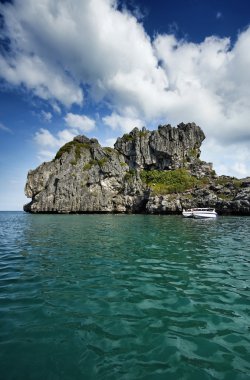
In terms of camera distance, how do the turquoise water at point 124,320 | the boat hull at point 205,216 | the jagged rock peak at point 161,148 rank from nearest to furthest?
the turquoise water at point 124,320, the boat hull at point 205,216, the jagged rock peak at point 161,148

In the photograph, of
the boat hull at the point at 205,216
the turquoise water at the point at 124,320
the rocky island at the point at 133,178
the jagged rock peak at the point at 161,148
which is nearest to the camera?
the turquoise water at the point at 124,320

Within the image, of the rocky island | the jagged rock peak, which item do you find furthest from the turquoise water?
the jagged rock peak

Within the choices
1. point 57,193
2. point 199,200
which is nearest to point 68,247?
point 199,200

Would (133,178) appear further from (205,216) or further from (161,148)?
(205,216)

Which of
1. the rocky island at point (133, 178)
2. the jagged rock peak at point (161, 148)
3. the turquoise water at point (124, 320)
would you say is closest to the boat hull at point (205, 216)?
the rocky island at point (133, 178)

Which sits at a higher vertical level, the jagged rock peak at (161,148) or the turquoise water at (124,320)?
the jagged rock peak at (161,148)

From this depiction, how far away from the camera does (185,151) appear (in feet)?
522

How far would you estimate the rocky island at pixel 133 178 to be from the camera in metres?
112

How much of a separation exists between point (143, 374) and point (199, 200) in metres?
106

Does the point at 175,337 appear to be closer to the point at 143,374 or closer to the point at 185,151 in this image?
the point at 143,374

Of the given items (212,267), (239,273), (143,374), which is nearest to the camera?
(143,374)

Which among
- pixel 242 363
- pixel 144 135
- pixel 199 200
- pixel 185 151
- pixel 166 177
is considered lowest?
pixel 242 363

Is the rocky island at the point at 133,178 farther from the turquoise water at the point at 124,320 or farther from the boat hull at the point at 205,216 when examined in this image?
the turquoise water at the point at 124,320

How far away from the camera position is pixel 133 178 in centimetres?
13588
